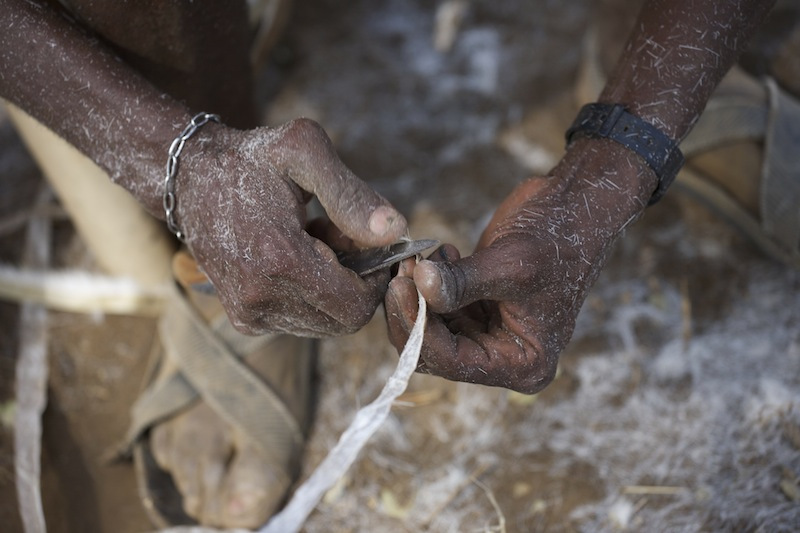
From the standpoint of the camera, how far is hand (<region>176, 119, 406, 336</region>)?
4.56 ft

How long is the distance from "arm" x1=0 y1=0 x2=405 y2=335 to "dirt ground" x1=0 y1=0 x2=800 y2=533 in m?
0.51

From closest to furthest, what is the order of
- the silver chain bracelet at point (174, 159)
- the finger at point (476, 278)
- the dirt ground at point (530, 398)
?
the finger at point (476, 278), the silver chain bracelet at point (174, 159), the dirt ground at point (530, 398)

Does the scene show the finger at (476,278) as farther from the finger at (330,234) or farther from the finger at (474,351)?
the finger at (330,234)

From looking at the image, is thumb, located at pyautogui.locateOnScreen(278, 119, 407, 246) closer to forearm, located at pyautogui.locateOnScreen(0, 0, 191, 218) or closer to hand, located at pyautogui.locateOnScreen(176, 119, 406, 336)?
hand, located at pyautogui.locateOnScreen(176, 119, 406, 336)

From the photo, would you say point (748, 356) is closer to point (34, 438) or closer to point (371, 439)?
point (371, 439)

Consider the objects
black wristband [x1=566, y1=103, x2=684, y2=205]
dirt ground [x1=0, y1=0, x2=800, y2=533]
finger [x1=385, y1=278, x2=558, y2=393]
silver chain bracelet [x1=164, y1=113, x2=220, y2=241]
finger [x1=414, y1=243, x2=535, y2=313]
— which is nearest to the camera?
finger [x1=414, y1=243, x2=535, y2=313]

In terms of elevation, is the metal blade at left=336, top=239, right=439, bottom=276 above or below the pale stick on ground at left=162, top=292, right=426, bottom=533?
above

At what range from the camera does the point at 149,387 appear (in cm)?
226

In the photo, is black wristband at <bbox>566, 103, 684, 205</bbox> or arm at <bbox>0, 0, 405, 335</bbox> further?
black wristband at <bbox>566, 103, 684, 205</bbox>

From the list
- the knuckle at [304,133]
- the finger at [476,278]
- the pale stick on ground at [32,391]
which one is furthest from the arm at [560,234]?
the pale stick on ground at [32,391]

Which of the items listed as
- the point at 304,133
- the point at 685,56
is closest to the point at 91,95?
the point at 304,133

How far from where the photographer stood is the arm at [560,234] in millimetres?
1395

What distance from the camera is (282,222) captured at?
141 centimetres

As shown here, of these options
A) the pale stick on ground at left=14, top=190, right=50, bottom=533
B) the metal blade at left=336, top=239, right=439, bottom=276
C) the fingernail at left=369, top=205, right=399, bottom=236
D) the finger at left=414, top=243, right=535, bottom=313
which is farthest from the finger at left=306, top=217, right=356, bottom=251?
the pale stick on ground at left=14, top=190, right=50, bottom=533
